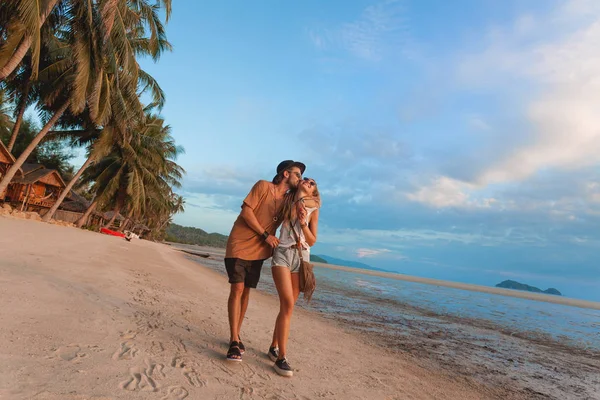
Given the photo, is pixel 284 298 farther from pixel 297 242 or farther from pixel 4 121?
pixel 4 121

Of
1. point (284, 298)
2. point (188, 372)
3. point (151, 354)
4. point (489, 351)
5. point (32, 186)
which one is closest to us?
point (188, 372)

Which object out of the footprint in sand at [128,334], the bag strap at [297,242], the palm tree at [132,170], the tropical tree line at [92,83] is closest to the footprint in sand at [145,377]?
the footprint in sand at [128,334]

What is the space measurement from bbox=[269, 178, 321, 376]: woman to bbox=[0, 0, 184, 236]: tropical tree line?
37.0 ft

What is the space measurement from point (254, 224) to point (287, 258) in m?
0.43

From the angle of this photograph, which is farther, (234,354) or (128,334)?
(128,334)

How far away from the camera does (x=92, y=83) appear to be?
15.5 meters

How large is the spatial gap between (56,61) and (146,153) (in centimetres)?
985

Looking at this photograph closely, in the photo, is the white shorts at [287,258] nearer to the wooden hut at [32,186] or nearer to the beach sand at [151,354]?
the beach sand at [151,354]

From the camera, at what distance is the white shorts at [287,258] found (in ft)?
11.0

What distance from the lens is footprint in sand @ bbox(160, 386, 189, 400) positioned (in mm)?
2379

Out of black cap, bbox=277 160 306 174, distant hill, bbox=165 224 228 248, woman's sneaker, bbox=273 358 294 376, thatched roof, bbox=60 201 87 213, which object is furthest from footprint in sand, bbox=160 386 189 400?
distant hill, bbox=165 224 228 248

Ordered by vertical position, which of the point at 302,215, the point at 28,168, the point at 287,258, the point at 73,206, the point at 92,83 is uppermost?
the point at 92,83

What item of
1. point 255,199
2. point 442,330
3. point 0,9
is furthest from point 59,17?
point 442,330

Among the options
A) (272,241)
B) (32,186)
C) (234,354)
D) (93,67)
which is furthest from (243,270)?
(32,186)
